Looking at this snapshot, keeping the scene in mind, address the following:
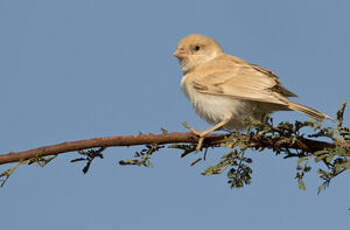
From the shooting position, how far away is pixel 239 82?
467 centimetres

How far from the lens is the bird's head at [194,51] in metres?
5.62

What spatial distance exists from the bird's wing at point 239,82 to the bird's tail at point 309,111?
0.29 ft

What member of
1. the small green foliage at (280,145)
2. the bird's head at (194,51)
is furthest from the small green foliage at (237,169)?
the bird's head at (194,51)

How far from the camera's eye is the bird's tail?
12.2ft

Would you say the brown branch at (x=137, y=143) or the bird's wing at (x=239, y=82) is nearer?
the brown branch at (x=137, y=143)

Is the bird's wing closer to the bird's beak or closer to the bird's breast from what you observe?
the bird's breast

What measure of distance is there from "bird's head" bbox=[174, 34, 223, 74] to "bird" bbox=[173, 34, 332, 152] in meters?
0.02

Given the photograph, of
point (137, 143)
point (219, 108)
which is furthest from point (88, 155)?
point (219, 108)

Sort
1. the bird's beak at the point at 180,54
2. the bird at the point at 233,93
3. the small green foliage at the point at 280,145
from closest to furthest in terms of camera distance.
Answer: the small green foliage at the point at 280,145
the bird at the point at 233,93
the bird's beak at the point at 180,54

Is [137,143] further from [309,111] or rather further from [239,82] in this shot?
[239,82]

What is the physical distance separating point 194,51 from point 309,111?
7.27 ft

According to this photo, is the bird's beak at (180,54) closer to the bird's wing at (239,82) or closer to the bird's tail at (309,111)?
the bird's wing at (239,82)

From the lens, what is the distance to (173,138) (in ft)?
9.43

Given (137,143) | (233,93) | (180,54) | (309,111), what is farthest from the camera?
(180,54)
